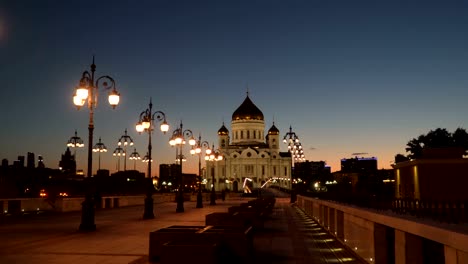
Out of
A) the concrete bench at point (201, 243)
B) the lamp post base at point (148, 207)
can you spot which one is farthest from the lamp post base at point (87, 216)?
the concrete bench at point (201, 243)

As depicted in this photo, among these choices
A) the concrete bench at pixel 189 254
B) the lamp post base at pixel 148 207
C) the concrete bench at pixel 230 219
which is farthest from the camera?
the lamp post base at pixel 148 207

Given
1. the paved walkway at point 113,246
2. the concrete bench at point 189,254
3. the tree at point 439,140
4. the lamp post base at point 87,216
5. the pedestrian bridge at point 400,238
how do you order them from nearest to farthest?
the pedestrian bridge at point 400,238
the concrete bench at point 189,254
the paved walkway at point 113,246
the lamp post base at point 87,216
the tree at point 439,140

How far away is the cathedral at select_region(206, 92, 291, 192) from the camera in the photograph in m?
174

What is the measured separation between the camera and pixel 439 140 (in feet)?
295

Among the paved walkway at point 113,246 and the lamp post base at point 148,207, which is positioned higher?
the lamp post base at point 148,207

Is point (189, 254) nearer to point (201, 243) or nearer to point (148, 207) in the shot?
point (201, 243)

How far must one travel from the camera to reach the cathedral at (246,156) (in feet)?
570

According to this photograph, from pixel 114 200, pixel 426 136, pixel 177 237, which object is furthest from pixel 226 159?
pixel 177 237

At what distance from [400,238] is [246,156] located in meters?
165

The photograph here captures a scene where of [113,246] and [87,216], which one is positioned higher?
[87,216]

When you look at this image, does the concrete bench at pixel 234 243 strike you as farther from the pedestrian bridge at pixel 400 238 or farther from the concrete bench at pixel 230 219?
the concrete bench at pixel 230 219

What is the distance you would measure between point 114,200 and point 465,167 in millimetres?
26855

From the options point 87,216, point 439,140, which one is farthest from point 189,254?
point 439,140

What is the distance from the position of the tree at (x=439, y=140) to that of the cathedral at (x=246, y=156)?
266 feet
